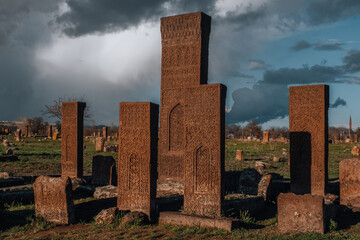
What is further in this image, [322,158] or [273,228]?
[322,158]

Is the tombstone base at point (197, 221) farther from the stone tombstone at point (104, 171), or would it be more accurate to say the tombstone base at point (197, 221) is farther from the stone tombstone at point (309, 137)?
the stone tombstone at point (104, 171)

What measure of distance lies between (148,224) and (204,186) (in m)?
1.29

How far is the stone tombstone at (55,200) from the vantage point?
7230 mm

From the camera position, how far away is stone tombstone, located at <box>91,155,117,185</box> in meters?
11.4

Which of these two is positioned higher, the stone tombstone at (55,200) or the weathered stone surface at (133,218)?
the stone tombstone at (55,200)

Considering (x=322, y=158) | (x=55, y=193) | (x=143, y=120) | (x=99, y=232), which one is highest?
(x=143, y=120)

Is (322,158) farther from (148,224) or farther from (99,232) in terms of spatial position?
(99,232)

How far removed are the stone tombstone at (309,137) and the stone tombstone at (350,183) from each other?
53 centimetres

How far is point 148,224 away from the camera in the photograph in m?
7.20

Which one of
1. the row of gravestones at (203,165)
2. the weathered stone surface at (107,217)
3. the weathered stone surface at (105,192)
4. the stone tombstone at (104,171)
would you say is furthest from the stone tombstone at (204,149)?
the stone tombstone at (104,171)

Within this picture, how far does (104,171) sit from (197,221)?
5423 mm

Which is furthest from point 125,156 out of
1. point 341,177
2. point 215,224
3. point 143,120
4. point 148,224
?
point 341,177

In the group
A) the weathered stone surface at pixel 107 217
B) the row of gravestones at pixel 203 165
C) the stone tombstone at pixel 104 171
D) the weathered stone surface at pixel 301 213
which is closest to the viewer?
the weathered stone surface at pixel 301 213

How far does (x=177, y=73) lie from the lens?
1239cm
